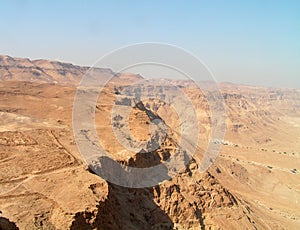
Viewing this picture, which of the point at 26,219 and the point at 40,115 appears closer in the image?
the point at 26,219

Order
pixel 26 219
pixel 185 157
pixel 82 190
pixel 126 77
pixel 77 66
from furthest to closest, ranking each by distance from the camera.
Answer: pixel 126 77, pixel 77 66, pixel 185 157, pixel 82 190, pixel 26 219

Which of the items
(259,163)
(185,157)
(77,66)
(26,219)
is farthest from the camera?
(77,66)

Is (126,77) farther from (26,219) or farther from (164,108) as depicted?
(26,219)

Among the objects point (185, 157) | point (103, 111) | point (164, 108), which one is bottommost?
point (164, 108)

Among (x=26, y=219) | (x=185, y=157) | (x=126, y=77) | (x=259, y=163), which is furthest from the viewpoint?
(x=126, y=77)

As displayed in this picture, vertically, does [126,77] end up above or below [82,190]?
below

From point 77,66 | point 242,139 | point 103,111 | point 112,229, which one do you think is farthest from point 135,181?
point 77,66

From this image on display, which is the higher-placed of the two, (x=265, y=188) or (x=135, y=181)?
(x=135, y=181)

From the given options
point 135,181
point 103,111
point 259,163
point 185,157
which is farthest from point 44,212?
point 259,163

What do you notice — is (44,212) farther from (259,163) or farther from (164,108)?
(164,108)
